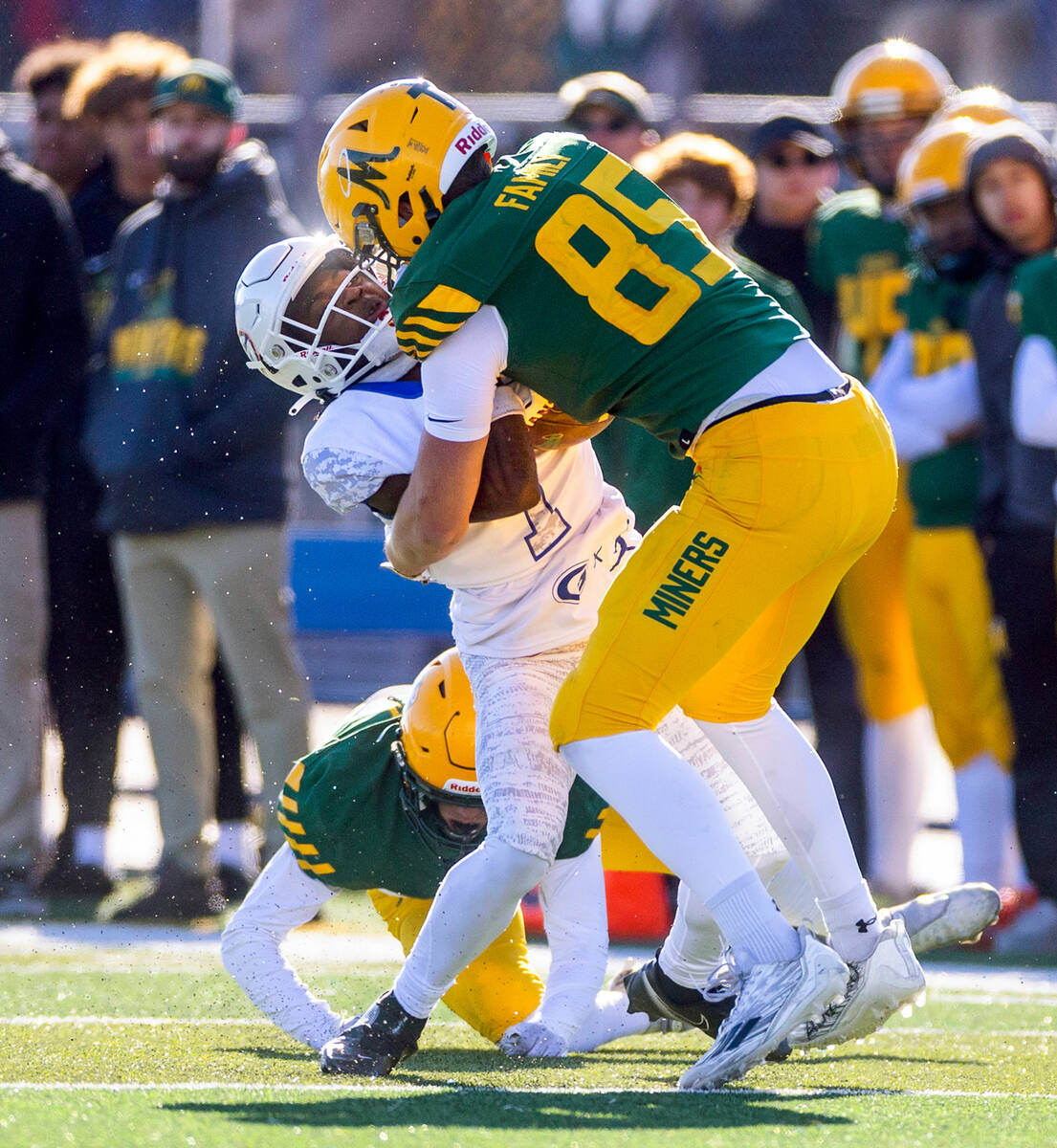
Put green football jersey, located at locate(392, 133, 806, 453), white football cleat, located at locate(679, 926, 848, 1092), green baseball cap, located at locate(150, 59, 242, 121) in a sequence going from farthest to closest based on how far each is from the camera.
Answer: green baseball cap, located at locate(150, 59, 242, 121) → green football jersey, located at locate(392, 133, 806, 453) → white football cleat, located at locate(679, 926, 848, 1092)

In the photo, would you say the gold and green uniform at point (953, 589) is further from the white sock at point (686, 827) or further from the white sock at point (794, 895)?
the white sock at point (686, 827)

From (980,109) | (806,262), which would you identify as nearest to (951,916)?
(806,262)

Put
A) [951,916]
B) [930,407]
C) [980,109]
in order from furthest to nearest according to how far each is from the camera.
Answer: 1. [980,109]
2. [930,407]
3. [951,916]

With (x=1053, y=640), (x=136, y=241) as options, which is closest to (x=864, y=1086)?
(x=1053, y=640)

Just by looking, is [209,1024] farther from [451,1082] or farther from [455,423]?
[455,423]

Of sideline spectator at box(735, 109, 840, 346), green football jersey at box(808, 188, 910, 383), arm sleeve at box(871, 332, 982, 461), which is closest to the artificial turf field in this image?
arm sleeve at box(871, 332, 982, 461)

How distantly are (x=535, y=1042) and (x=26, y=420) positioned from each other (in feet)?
8.84

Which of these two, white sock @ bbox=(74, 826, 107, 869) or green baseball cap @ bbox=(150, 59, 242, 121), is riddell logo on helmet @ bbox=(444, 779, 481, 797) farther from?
green baseball cap @ bbox=(150, 59, 242, 121)

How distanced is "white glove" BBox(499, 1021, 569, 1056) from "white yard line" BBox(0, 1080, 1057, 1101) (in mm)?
429

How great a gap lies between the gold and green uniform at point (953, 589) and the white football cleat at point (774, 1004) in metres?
2.40

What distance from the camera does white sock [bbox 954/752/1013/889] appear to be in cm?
534

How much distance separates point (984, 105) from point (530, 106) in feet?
6.74

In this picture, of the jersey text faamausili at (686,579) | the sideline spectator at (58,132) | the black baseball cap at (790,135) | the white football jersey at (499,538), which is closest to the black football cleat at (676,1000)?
the white football jersey at (499,538)

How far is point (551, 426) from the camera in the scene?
355 centimetres
